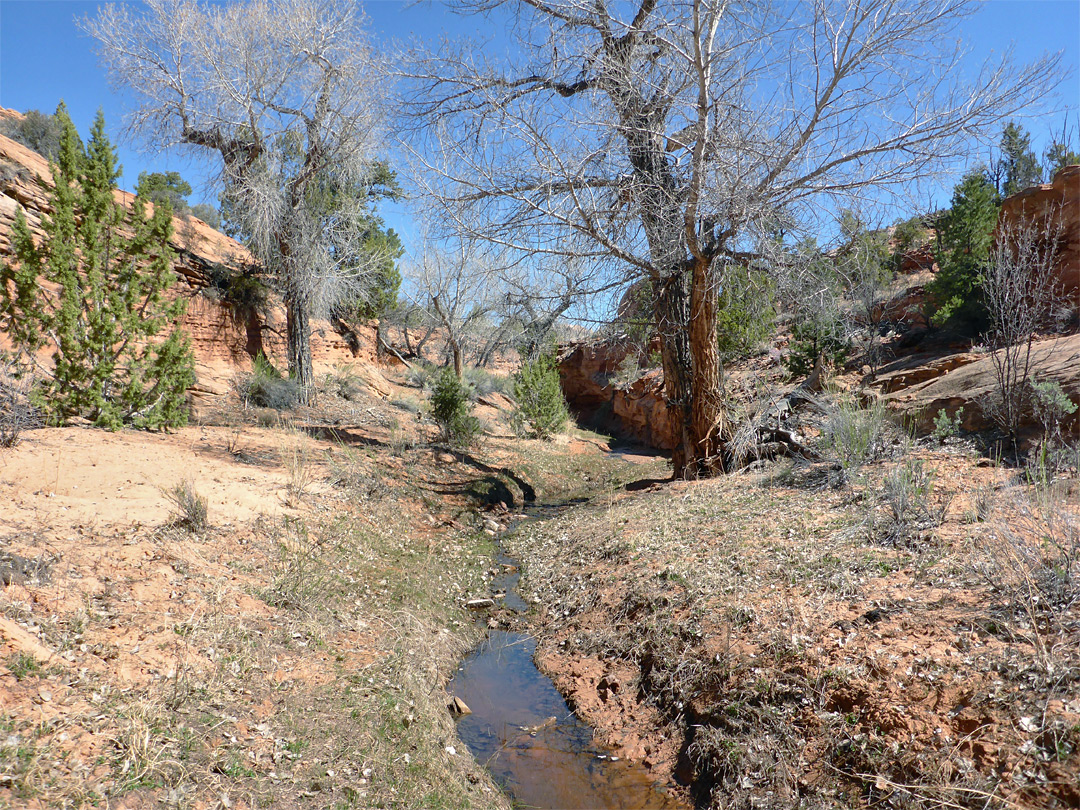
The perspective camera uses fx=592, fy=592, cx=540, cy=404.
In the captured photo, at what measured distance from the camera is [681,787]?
3504 millimetres

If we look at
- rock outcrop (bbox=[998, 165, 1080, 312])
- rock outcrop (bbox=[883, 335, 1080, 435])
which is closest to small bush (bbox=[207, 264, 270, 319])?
rock outcrop (bbox=[883, 335, 1080, 435])

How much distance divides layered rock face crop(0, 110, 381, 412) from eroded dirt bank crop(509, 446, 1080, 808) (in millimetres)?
12915

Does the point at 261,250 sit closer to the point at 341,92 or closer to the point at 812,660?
the point at 341,92

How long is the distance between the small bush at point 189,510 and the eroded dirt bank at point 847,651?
338cm

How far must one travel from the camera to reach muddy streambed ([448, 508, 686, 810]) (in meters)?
3.57

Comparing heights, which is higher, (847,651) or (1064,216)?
(1064,216)

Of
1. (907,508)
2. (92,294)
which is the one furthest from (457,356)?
(907,508)

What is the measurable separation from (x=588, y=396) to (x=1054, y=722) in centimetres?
2431

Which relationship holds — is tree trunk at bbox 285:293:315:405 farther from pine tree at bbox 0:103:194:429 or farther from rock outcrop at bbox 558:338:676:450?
rock outcrop at bbox 558:338:676:450

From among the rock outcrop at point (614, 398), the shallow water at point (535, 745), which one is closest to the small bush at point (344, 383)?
the rock outcrop at point (614, 398)

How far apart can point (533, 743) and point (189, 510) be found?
Answer: 3.76 metres

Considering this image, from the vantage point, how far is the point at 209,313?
Answer: 1769 cm

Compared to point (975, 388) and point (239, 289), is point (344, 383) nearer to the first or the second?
point (239, 289)

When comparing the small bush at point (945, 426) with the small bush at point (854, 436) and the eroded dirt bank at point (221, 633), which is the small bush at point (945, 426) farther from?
the eroded dirt bank at point (221, 633)
